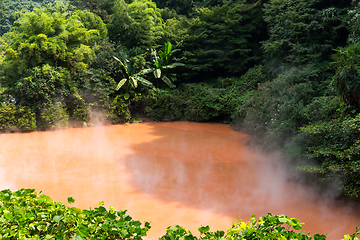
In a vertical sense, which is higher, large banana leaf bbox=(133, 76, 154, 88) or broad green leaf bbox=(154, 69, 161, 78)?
broad green leaf bbox=(154, 69, 161, 78)

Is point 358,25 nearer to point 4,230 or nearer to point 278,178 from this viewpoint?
point 278,178

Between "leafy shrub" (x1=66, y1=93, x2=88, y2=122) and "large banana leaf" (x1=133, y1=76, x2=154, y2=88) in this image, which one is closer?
"leafy shrub" (x1=66, y1=93, x2=88, y2=122)

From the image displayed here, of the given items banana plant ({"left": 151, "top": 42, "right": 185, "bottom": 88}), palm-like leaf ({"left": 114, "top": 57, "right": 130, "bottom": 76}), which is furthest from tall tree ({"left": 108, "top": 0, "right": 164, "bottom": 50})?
palm-like leaf ({"left": 114, "top": 57, "right": 130, "bottom": 76})

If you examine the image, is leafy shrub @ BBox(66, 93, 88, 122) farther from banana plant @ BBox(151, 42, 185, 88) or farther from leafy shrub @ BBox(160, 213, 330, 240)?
leafy shrub @ BBox(160, 213, 330, 240)

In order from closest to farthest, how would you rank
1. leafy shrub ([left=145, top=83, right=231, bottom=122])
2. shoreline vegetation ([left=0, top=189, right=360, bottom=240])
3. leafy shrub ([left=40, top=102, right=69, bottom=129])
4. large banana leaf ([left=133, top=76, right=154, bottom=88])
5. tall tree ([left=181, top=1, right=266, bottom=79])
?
shoreline vegetation ([left=0, top=189, right=360, bottom=240]) < leafy shrub ([left=40, top=102, right=69, bottom=129]) < leafy shrub ([left=145, top=83, right=231, bottom=122]) < large banana leaf ([left=133, top=76, right=154, bottom=88]) < tall tree ([left=181, top=1, right=266, bottom=79])

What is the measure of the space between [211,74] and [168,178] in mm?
9619

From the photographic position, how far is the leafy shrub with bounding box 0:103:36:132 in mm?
9562

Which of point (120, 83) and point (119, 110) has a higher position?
point (120, 83)

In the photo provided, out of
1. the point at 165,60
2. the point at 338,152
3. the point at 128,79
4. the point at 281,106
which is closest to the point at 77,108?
the point at 128,79

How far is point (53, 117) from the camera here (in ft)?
33.2

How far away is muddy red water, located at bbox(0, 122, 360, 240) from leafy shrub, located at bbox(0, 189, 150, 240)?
187 centimetres

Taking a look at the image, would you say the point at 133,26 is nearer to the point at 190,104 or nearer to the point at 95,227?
the point at 190,104

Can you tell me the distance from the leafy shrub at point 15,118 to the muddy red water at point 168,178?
402mm

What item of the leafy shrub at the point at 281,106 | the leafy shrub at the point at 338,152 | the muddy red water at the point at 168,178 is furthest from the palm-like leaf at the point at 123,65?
the leafy shrub at the point at 338,152
